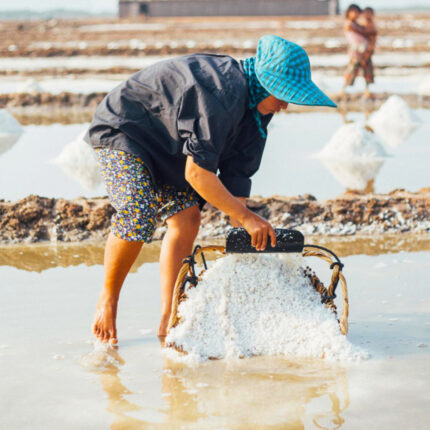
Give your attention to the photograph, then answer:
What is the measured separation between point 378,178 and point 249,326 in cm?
263

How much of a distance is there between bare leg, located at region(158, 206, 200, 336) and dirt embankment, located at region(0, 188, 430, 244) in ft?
3.41

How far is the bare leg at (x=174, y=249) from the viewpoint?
230 centimetres

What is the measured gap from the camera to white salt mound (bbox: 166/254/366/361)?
2137 mm

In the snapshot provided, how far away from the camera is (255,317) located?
7.18 feet

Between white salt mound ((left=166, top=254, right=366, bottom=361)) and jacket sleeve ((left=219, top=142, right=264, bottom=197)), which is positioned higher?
jacket sleeve ((left=219, top=142, right=264, bottom=197))

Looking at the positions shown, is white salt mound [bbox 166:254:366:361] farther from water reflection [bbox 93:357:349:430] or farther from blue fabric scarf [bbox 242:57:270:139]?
blue fabric scarf [bbox 242:57:270:139]

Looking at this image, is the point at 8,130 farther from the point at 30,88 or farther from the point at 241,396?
the point at 241,396

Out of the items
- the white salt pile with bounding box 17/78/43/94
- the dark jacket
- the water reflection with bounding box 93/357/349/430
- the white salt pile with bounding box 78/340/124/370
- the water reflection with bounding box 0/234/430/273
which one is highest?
the dark jacket

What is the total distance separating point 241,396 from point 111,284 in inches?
21.0

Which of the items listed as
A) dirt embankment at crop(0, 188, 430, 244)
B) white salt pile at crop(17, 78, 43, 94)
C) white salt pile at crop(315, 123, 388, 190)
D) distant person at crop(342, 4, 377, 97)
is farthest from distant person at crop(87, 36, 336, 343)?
white salt pile at crop(17, 78, 43, 94)

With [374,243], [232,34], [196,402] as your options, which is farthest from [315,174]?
[232,34]

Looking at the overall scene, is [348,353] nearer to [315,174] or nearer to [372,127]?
[315,174]

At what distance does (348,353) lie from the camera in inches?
83.2

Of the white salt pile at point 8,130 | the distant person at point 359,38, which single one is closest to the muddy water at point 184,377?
the white salt pile at point 8,130
